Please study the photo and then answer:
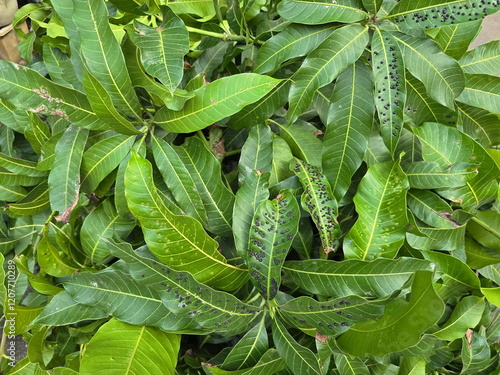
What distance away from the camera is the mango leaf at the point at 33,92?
636 millimetres

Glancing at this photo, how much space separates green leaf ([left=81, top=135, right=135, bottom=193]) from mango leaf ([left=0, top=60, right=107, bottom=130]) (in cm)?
7

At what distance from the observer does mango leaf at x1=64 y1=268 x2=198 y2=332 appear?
0.61 m

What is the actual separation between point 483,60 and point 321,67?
1.20 feet

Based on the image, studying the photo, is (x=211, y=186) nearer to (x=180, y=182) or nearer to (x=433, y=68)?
(x=180, y=182)

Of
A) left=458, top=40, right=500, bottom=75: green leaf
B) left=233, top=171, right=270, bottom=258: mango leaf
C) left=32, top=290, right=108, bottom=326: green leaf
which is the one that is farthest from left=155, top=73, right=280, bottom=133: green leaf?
left=458, top=40, right=500, bottom=75: green leaf

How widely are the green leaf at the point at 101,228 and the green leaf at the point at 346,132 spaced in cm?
34

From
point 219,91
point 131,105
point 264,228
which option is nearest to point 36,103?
point 131,105

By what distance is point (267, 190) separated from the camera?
0.64 meters

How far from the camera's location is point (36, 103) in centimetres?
64

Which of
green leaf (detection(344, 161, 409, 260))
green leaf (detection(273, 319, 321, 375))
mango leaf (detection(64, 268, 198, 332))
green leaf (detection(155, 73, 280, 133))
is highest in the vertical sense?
green leaf (detection(155, 73, 280, 133))

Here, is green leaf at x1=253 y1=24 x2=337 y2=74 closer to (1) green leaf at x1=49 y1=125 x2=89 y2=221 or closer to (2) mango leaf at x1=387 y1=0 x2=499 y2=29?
(2) mango leaf at x1=387 y1=0 x2=499 y2=29

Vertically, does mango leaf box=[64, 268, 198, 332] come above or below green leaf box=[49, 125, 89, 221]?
below

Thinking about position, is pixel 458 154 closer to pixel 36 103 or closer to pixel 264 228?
pixel 264 228

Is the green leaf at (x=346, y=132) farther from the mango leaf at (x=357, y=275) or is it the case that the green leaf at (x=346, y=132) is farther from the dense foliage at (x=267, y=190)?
the mango leaf at (x=357, y=275)
